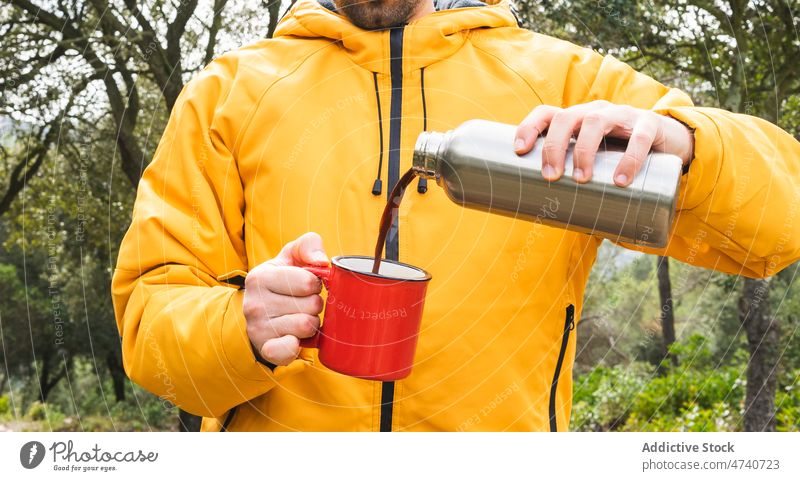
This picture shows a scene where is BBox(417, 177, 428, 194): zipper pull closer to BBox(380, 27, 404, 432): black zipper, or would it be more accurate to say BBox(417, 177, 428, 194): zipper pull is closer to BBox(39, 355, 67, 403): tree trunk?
BBox(380, 27, 404, 432): black zipper

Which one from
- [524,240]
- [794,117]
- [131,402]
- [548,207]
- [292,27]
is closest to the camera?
[548,207]

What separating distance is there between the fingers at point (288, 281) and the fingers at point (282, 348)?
8cm

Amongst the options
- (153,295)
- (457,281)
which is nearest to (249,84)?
(153,295)

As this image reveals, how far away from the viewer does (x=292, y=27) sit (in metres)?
1.74

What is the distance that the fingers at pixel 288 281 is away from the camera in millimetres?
1229

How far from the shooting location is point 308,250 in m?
1.25

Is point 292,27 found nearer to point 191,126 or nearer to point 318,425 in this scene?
point 191,126

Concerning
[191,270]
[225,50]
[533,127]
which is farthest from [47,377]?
[533,127]

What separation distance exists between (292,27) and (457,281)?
2.31 feet

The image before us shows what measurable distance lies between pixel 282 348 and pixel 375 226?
0.41 m

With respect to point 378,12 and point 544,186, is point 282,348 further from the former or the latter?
point 378,12

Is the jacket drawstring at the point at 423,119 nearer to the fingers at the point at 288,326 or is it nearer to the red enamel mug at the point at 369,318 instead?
the red enamel mug at the point at 369,318

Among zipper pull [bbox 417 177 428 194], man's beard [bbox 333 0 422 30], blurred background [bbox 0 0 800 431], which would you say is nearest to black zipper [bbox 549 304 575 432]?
zipper pull [bbox 417 177 428 194]
